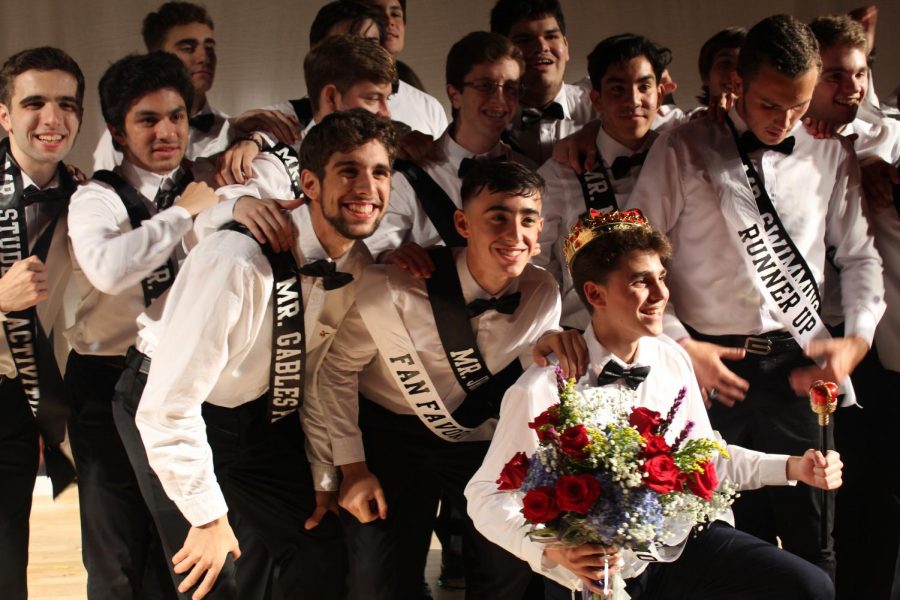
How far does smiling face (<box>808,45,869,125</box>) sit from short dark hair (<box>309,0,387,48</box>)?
5.11ft

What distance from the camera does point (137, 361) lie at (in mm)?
3297

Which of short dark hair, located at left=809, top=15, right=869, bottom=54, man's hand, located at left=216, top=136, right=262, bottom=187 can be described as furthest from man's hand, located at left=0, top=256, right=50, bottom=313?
short dark hair, located at left=809, top=15, right=869, bottom=54

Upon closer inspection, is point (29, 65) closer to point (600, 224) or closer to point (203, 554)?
point (203, 554)

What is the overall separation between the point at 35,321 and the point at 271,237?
41.4 inches

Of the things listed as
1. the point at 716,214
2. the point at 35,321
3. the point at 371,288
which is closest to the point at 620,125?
the point at 716,214

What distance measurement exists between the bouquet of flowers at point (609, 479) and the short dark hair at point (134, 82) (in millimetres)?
1907

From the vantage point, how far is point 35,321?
360cm

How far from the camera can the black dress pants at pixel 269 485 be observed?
321 cm

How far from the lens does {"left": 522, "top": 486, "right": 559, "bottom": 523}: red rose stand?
2.34m

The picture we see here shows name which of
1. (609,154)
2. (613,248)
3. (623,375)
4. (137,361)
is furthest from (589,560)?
(609,154)

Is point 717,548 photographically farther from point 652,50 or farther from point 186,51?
point 186,51

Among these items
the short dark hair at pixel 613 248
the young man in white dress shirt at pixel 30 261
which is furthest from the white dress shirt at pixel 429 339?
the young man in white dress shirt at pixel 30 261

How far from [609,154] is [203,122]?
158 cm

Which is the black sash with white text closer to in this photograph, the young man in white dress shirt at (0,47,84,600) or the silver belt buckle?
the silver belt buckle
